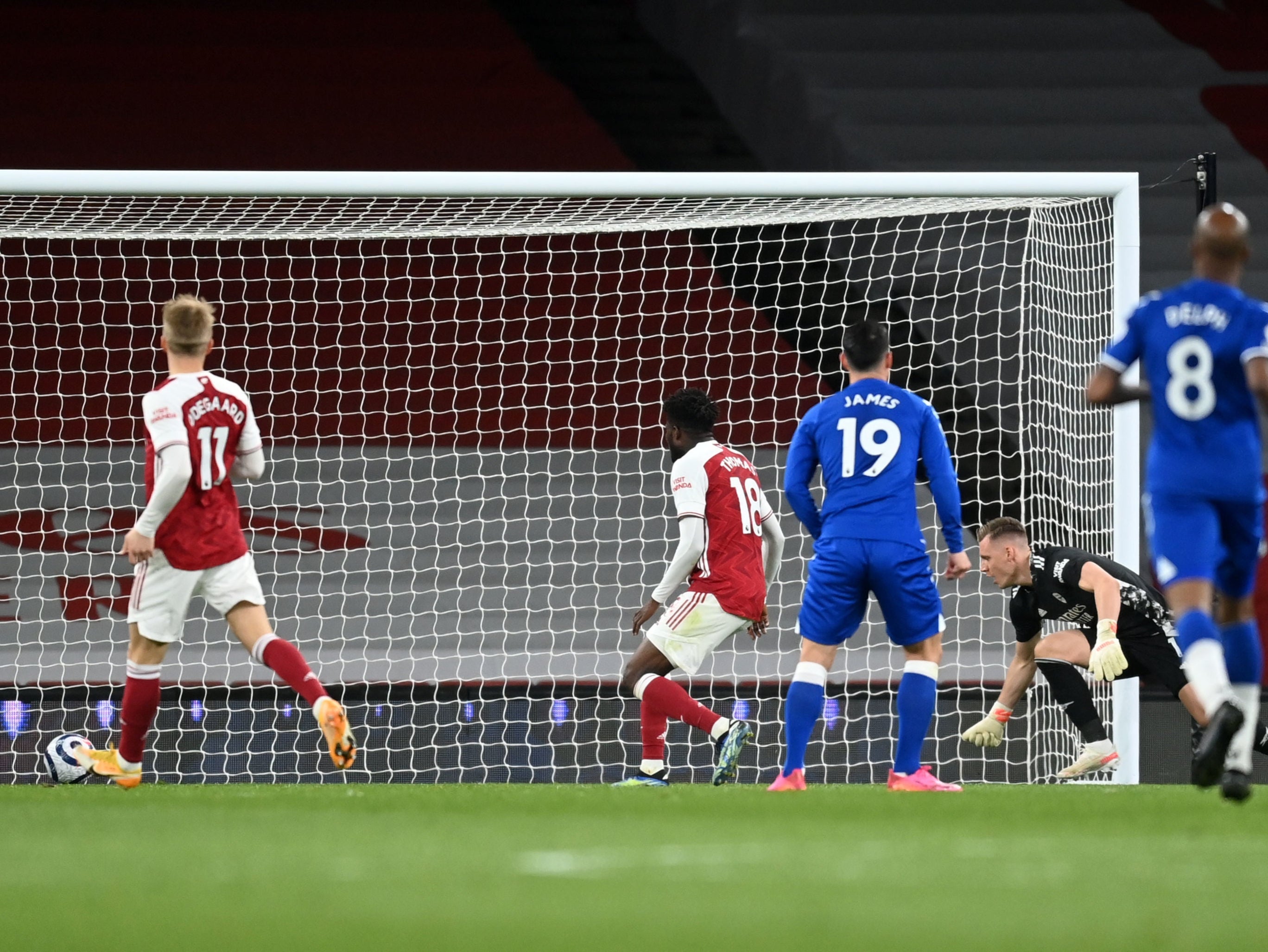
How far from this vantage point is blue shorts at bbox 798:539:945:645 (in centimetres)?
521

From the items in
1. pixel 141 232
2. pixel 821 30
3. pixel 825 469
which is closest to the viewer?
pixel 825 469

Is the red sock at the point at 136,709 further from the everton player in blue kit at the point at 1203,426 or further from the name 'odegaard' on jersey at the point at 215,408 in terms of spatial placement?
the everton player in blue kit at the point at 1203,426

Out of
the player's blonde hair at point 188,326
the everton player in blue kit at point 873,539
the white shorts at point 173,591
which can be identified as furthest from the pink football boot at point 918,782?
the player's blonde hair at point 188,326

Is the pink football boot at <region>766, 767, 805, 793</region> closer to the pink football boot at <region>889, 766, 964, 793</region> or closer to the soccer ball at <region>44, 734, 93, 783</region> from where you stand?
the pink football boot at <region>889, 766, 964, 793</region>

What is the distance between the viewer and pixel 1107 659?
5.87m

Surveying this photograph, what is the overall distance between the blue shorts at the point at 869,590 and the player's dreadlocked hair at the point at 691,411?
145 cm

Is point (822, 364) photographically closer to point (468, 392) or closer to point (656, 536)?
point (656, 536)

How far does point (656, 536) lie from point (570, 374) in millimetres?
1186

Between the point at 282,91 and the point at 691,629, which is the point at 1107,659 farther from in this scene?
the point at 282,91

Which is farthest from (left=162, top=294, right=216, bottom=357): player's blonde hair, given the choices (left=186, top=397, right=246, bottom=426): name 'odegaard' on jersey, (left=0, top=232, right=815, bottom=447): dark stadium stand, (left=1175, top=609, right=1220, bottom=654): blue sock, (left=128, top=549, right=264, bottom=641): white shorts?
(left=0, top=232, right=815, bottom=447): dark stadium stand

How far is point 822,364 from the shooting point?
10039mm

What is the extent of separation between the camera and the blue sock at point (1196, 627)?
4012mm

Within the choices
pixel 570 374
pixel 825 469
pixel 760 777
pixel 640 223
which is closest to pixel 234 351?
pixel 570 374

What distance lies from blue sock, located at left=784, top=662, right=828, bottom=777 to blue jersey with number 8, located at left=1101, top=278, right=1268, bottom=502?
154 cm
